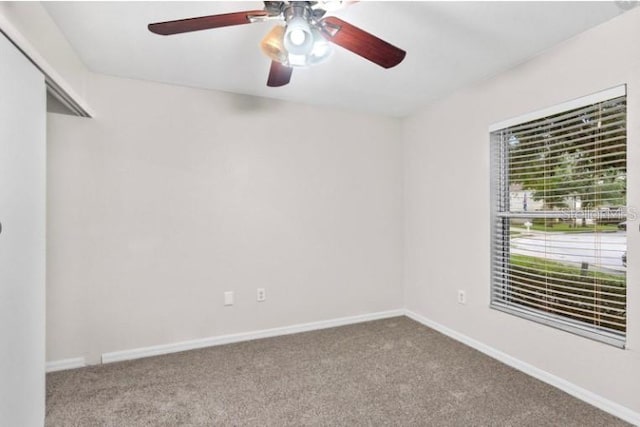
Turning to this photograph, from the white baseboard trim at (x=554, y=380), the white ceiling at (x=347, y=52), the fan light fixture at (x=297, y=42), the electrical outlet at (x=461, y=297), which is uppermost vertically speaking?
the white ceiling at (x=347, y=52)

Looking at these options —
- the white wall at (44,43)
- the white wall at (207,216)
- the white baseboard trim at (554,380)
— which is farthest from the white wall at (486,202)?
the white wall at (44,43)

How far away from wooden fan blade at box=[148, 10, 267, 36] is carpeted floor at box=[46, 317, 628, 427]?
2.04 metres

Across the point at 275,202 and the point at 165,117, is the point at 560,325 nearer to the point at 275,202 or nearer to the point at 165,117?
the point at 275,202

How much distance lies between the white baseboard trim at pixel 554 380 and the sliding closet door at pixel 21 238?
9.83ft

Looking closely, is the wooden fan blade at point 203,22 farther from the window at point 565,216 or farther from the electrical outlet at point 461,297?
the electrical outlet at point 461,297

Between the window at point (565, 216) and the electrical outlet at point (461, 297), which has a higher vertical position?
the window at point (565, 216)

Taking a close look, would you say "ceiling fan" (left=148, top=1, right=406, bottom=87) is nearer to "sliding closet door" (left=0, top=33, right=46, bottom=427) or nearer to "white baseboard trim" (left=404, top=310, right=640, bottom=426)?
"sliding closet door" (left=0, top=33, right=46, bottom=427)

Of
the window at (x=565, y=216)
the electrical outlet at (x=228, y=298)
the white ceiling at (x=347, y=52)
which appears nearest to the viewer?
the white ceiling at (x=347, y=52)

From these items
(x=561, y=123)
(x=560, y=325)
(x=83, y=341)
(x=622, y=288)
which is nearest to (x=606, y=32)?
(x=561, y=123)

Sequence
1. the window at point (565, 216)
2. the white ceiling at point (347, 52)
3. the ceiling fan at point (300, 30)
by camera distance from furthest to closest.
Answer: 1. the window at point (565, 216)
2. the white ceiling at point (347, 52)
3. the ceiling fan at point (300, 30)

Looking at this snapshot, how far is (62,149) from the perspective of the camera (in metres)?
2.44

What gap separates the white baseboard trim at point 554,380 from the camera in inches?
73.2

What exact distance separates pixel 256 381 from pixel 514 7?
2.78 m

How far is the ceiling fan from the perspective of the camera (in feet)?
4.55
